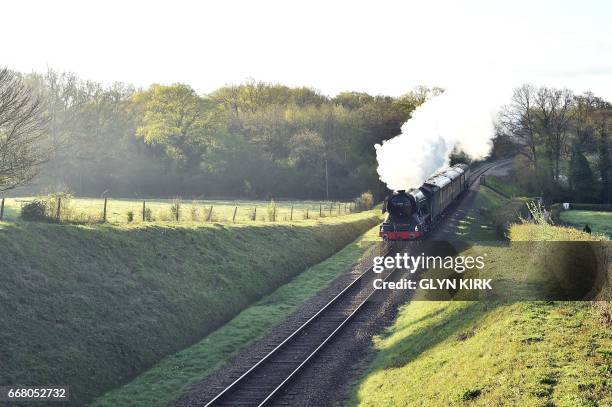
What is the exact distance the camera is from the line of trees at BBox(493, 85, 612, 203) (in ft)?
236

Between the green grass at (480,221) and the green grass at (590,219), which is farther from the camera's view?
the green grass at (590,219)

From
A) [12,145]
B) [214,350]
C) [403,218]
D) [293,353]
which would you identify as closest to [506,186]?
[403,218]

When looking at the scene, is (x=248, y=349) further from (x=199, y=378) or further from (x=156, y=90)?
(x=156, y=90)

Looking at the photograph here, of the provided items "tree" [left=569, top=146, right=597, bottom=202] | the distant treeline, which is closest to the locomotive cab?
the distant treeline

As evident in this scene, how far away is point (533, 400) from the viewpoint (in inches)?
488

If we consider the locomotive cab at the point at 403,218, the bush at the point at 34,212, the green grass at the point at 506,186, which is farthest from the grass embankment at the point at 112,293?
the green grass at the point at 506,186

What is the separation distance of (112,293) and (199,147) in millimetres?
59666

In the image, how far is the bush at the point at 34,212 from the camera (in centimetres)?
2631

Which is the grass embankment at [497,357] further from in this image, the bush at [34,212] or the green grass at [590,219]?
the green grass at [590,219]

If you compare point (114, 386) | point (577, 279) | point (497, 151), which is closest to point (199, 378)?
point (114, 386)

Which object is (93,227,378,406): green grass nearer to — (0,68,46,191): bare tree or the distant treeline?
(0,68,46,191): bare tree

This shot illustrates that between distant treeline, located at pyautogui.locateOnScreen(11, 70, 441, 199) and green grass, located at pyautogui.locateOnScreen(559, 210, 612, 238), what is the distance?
929 inches

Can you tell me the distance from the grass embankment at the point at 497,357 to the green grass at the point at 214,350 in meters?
5.16

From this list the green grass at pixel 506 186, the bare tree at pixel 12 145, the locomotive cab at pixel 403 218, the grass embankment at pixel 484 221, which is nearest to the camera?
the bare tree at pixel 12 145
